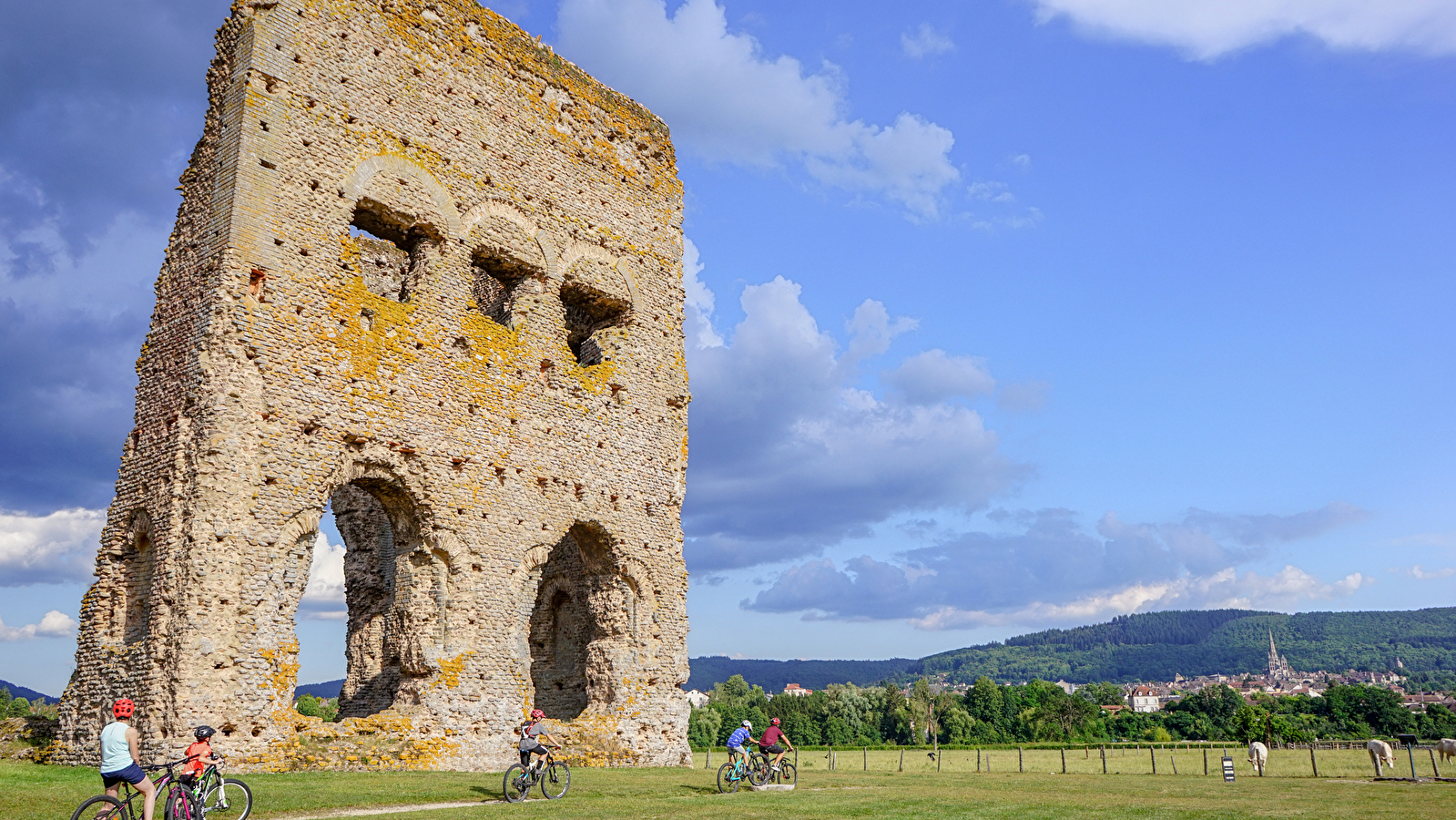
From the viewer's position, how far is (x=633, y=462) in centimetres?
1955

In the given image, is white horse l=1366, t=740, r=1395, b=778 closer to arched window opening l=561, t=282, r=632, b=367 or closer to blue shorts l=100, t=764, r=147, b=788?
arched window opening l=561, t=282, r=632, b=367

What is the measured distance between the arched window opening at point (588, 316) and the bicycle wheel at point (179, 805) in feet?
39.2

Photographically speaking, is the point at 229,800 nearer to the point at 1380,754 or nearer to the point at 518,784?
the point at 518,784

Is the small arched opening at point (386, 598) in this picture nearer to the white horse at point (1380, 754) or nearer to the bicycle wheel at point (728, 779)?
the bicycle wheel at point (728, 779)

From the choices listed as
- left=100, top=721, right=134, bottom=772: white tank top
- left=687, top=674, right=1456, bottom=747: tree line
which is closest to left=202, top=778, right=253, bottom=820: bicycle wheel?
left=100, top=721, right=134, bottom=772: white tank top

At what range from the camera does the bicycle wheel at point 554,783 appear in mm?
12281

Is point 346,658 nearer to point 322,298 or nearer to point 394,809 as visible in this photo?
point 322,298

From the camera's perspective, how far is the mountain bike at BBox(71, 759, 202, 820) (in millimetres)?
7664

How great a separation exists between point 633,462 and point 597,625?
328cm

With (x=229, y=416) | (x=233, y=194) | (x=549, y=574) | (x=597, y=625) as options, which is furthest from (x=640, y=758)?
(x=233, y=194)

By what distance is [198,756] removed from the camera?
8484 mm

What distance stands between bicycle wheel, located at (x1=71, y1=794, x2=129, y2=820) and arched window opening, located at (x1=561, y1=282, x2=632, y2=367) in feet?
41.0

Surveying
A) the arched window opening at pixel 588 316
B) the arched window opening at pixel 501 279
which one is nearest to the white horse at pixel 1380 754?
the arched window opening at pixel 588 316

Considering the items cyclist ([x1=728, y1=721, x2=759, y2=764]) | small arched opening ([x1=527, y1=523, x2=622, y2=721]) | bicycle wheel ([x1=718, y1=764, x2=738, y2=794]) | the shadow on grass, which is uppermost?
small arched opening ([x1=527, y1=523, x2=622, y2=721])
